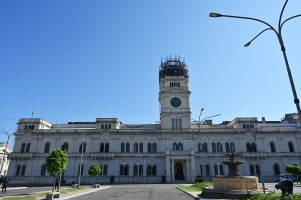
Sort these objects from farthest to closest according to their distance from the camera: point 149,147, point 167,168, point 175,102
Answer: point 175,102 → point 149,147 → point 167,168

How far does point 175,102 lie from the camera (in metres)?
63.0

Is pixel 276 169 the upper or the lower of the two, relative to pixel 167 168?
lower

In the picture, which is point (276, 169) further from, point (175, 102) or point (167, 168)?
point (175, 102)

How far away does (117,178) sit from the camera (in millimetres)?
54844

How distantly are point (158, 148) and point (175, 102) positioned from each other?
46.2ft

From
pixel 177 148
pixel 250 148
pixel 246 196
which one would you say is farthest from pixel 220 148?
pixel 246 196

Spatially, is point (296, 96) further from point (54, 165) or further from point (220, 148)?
point (220, 148)

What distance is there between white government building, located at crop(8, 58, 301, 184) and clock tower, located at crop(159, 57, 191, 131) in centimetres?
27

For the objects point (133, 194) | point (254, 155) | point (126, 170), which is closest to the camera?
point (133, 194)

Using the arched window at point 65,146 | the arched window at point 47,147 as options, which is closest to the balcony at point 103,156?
the arched window at point 65,146

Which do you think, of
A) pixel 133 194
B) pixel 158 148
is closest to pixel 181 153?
pixel 158 148

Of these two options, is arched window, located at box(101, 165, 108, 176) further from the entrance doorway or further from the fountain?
the fountain

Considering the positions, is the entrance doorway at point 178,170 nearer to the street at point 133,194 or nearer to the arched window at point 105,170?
the arched window at point 105,170

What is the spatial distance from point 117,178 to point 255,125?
38.9m
